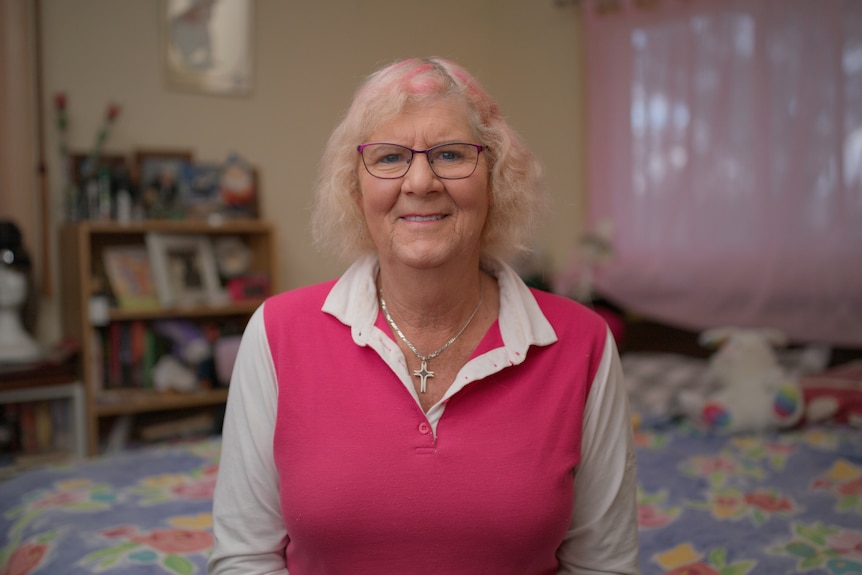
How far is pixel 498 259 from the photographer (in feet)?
4.11

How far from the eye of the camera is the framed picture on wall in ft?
10.3

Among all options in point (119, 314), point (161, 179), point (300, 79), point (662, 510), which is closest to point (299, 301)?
point (662, 510)

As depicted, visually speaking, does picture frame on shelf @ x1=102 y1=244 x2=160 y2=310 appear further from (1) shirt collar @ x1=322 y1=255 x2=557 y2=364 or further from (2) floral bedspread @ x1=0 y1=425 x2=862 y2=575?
(1) shirt collar @ x1=322 y1=255 x2=557 y2=364

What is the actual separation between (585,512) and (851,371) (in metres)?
1.80

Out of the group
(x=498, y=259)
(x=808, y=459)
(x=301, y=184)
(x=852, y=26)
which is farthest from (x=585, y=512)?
(x=301, y=184)

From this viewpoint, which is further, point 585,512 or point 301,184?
point 301,184

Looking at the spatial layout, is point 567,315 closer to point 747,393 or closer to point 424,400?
point 424,400

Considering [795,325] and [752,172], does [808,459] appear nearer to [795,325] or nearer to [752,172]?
[795,325]

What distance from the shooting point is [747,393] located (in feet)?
7.72

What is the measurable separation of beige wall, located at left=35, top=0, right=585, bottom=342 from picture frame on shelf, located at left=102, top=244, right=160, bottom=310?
0.31 m

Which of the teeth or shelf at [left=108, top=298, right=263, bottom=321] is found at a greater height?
the teeth

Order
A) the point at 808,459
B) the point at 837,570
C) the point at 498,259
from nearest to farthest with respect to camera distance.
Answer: the point at 498,259
the point at 837,570
the point at 808,459

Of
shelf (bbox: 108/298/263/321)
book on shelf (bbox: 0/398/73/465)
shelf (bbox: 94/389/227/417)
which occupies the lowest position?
book on shelf (bbox: 0/398/73/465)

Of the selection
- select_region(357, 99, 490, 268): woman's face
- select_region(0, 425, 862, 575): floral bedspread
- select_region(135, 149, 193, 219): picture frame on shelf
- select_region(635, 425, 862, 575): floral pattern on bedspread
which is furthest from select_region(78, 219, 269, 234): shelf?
select_region(357, 99, 490, 268): woman's face
